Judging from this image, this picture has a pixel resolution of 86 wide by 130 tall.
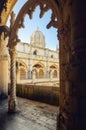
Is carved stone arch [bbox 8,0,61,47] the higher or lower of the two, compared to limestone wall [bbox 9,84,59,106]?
higher

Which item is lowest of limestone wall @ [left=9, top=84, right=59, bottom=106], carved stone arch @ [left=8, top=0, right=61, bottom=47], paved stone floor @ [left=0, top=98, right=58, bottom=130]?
paved stone floor @ [left=0, top=98, right=58, bottom=130]

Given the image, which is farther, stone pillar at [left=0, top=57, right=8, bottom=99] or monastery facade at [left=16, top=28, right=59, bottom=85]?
monastery facade at [left=16, top=28, right=59, bottom=85]

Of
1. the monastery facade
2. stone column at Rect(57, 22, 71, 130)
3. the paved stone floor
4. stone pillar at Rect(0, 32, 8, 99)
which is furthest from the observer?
the monastery facade

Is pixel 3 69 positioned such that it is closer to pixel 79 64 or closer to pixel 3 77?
pixel 3 77

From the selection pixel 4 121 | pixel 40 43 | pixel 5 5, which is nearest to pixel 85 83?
pixel 4 121

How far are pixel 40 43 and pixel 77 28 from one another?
49425mm

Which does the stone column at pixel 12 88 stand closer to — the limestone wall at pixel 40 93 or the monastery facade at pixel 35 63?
the limestone wall at pixel 40 93

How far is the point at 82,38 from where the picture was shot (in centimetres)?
128

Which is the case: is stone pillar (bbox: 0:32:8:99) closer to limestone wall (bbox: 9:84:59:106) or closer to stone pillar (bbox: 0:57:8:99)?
stone pillar (bbox: 0:57:8:99)

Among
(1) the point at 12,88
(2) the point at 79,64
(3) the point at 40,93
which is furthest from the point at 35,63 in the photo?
(2) the point at 79,64

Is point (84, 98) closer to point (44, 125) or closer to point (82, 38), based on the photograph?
point (82, 38)

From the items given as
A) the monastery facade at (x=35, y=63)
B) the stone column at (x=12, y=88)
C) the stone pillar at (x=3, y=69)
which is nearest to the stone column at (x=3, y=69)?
the stone pillar at (x=3, y=69)

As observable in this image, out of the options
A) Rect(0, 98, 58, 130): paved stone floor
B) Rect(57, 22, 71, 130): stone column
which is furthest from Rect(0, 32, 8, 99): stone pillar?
Rect(57, 22, 71, 130): stone column

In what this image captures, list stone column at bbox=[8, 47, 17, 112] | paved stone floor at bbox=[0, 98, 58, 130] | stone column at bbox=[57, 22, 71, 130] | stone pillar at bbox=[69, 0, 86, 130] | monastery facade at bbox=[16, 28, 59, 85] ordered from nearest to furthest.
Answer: stone pillar at bbox=[69, 0, 86, 130]
stone column at bbox=[57, 22, 71, 130]
paved stone floor at bbox=[0, 98, 58, 130]
stone column at bbox=[8, 47, 17, 112]
monastery facade at bbox=[16, 28, 59, 85]
